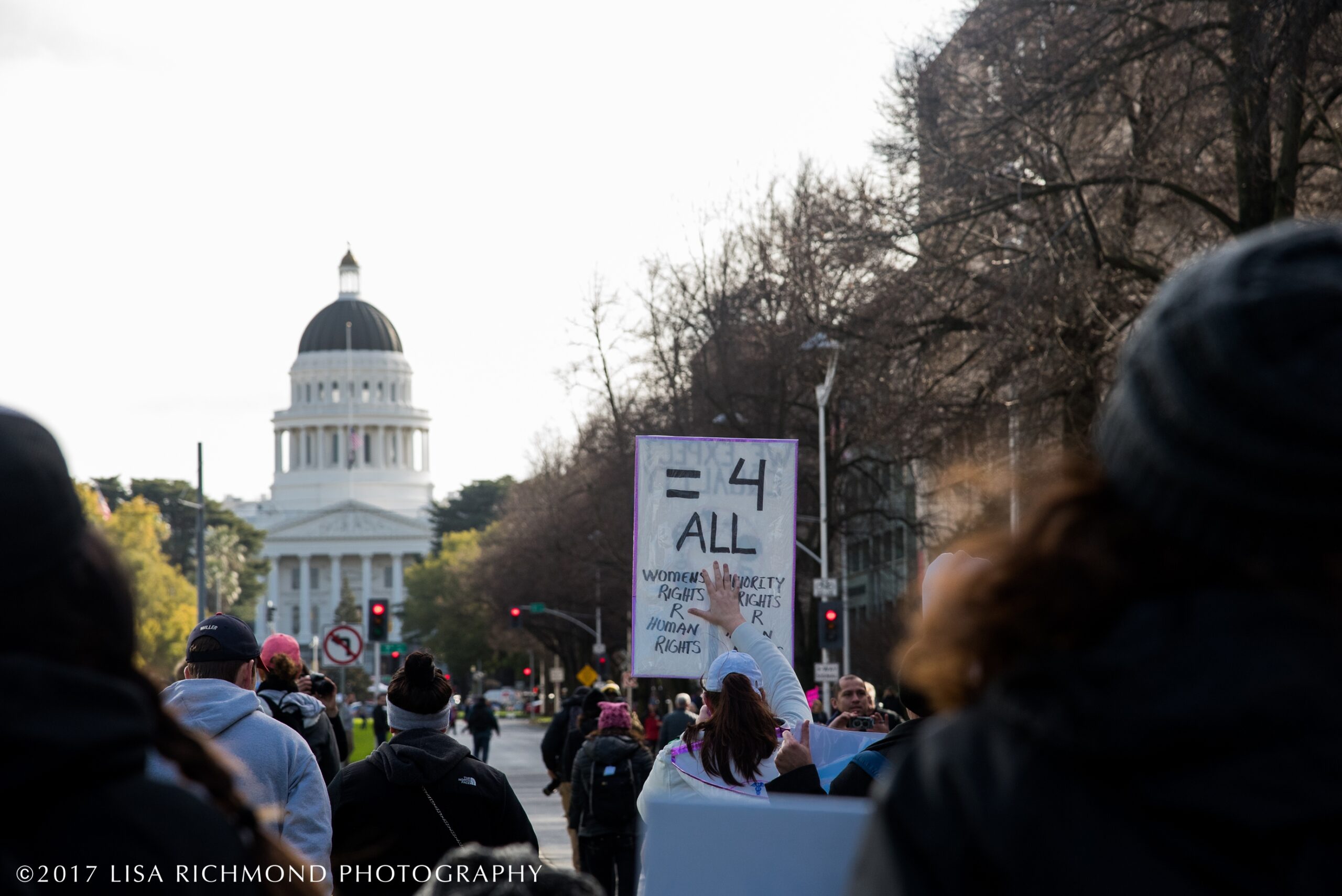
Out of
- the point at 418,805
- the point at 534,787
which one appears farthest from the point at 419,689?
the point at 534,787

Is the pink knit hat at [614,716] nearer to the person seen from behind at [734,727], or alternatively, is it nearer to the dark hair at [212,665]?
the person seen from behind at [734,727]

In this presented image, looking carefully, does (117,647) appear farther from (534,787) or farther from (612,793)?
(534,787)

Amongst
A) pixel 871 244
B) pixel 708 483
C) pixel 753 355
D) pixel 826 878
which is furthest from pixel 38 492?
pixel 753 355

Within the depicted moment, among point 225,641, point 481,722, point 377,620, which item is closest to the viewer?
point 225,641

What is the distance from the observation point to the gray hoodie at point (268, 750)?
5727 millimetres

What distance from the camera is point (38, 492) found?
1872mm

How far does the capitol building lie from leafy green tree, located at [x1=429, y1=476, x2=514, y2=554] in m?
8.13

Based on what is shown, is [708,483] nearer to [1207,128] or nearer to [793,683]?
[793,683]

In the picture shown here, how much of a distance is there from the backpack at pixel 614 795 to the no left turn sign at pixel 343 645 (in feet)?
40.5

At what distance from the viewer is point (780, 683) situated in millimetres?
6145

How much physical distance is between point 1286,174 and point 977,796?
17259 millimetres

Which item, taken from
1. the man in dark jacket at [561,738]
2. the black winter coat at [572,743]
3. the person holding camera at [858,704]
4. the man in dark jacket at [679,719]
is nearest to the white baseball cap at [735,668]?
the person holding camera at [858,704]

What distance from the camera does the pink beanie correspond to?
8.88m

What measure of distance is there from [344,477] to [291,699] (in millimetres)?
167329
